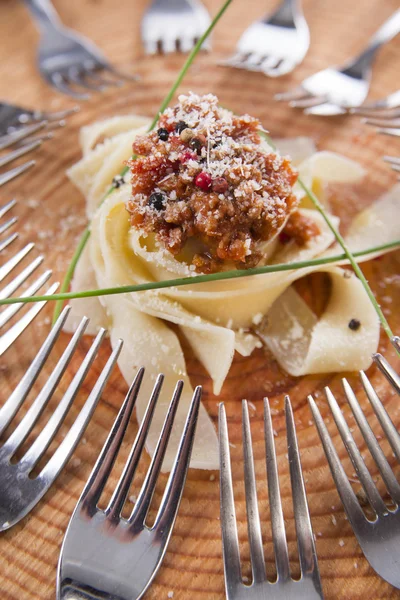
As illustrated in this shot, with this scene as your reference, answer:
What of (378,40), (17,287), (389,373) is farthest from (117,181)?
(378,40)

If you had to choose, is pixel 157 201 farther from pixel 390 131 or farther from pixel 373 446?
pixel 390 131

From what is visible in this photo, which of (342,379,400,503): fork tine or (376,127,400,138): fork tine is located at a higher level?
(376,127,400,138): fork tine

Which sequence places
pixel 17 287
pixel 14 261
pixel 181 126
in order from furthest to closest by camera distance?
pixel 14 261 → pixel 17 287 → pixel 181 126

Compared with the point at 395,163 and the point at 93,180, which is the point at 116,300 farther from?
the point at 395,163

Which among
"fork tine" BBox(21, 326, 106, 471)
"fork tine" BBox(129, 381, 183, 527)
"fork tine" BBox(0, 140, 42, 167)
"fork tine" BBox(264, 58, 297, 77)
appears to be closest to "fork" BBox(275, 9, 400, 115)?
"fork tine" BBox(264, 58, 297, 77)

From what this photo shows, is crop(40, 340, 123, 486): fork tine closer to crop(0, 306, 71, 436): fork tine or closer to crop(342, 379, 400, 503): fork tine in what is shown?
crop(0, 306, 71, 436): fork tine

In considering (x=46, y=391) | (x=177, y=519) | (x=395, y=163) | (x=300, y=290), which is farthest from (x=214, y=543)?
(x=395, y=163)

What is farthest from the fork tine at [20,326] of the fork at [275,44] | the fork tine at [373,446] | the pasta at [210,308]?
the fork at [275,44]
